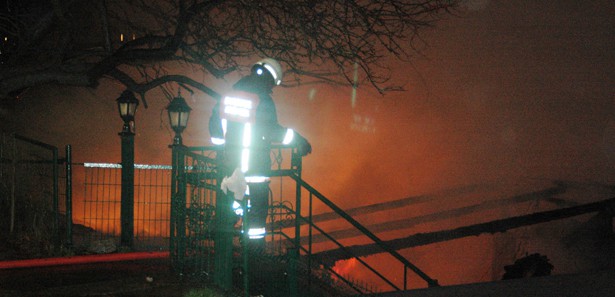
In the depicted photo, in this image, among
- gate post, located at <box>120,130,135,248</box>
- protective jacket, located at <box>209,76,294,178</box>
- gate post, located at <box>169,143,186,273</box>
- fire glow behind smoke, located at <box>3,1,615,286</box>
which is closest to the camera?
protective jacket, located at <box>209,76,294,178</box>

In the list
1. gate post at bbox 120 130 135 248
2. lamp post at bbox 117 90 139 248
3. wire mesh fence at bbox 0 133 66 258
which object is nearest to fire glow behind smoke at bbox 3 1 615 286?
wire mesh fence at bbox 0 133 66 258

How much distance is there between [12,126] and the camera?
10398 mm

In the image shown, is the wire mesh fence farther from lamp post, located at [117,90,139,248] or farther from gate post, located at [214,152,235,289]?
gate post, located at [214,152,235,289]

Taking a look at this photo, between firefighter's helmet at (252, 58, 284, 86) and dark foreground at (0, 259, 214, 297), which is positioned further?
firefighter's helmet at (252, 58, 284, 86)

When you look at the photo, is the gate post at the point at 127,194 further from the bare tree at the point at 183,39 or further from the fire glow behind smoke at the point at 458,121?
the fire glow behind smoke at the point at 458,121

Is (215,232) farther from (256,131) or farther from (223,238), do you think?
(256,131)

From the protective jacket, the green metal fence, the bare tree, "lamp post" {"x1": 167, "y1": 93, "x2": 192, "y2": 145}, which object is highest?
the bare tree

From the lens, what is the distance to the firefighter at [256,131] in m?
5.09

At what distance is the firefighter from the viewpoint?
16.7ft

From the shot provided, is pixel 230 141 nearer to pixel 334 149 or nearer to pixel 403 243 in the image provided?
pixel 403 243

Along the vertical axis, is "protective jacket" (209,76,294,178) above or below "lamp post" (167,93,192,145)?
below

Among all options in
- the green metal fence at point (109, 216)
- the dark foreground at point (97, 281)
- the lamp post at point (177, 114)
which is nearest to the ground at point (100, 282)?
the dark foreground at point (97, 281)

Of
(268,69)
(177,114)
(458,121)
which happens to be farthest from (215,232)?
(458,121)

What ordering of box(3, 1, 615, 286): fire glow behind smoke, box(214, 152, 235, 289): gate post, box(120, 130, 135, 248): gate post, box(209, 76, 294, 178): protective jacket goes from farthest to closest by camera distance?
box(3, 1, 615, 286): fire glow behind smoke → box(120, 130, 135, 248): gate post → box(209, 76, 294, 178): protective jacket → box(214, 152, 235, 289): gate post
